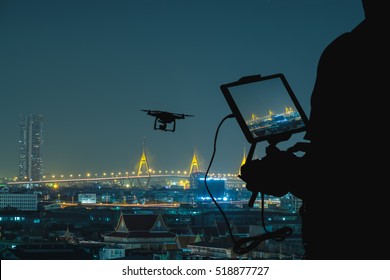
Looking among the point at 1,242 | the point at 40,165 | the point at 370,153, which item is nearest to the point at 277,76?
the point at 370,153

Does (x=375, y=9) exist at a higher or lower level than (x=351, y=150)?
higher

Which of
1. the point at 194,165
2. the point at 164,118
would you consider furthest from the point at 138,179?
the point at 164,118

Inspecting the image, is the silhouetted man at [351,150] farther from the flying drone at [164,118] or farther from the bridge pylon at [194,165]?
the bridge pylon at [194,165]

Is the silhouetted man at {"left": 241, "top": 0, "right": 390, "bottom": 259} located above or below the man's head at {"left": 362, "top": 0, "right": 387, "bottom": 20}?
below

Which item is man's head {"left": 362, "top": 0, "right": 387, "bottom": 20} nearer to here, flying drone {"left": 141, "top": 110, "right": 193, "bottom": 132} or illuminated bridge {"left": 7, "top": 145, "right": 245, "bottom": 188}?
flying drone {"left": 141, "top": 110, "right": 193, "bottom": 132}

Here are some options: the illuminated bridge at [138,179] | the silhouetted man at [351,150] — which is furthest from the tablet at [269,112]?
the illuminated bridge at [138,179]

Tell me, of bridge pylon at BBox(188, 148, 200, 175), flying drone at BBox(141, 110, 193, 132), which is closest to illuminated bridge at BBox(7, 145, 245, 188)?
bridge pylon at BBox(188, 148, 200, 175)

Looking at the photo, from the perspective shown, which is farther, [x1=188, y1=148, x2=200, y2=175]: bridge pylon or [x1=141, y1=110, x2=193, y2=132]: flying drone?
[x1=188, y1=148, x2=200, y2=175]: bridge pylon

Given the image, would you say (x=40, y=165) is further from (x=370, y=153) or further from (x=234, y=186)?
(x=370, y=153)

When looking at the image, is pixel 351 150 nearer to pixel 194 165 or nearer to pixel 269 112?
pixel 269 112
